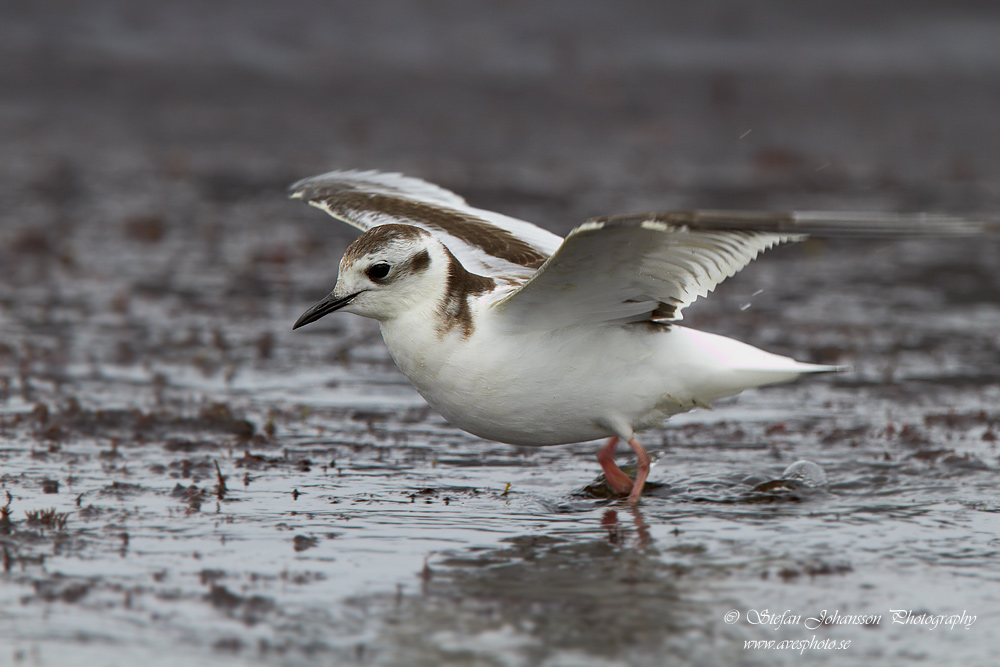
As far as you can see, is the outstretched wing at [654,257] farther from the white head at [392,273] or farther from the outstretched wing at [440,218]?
the outstretched wing at [440,218]

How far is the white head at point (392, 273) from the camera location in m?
6.67

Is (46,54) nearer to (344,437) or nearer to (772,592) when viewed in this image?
(344,437)

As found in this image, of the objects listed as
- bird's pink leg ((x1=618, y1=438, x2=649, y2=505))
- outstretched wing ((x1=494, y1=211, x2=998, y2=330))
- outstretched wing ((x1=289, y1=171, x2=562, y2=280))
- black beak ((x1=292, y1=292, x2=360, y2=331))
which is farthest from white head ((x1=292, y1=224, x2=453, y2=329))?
bird's pink leg ((x1=618, y1=438, x2=649, y2=505))

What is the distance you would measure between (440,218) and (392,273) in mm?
1706

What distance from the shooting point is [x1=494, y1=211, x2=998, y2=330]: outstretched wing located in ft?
17.5

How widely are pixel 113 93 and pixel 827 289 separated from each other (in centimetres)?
1210

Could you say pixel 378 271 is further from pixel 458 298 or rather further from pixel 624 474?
pixel 624 474

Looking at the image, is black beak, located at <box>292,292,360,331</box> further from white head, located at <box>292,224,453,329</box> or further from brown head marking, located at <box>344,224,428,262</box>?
brown head marking, located at <box>344,224,428,262</box>

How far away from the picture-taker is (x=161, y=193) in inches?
678

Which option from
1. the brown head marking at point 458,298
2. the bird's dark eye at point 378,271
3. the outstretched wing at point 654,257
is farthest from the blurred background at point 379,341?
the bird's dark eye at point 378,271

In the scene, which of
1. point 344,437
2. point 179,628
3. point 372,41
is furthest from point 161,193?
point 179,628

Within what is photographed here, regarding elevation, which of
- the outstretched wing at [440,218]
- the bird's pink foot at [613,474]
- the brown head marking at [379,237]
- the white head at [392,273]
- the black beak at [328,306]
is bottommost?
the bird's pink foot at [613,474]

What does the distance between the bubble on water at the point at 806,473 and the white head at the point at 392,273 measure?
7.30ft

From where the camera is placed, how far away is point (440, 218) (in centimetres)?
833
